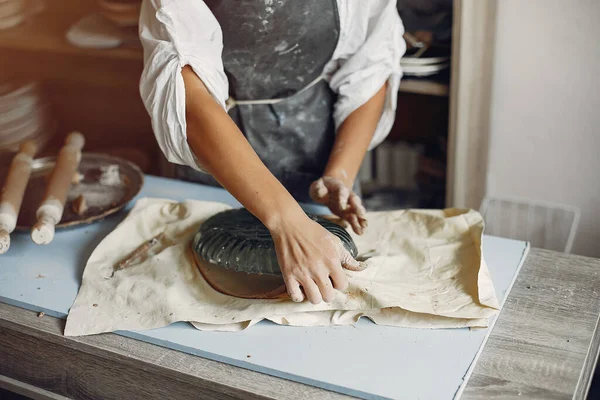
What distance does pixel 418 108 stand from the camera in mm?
2459

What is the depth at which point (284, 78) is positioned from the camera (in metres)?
1.48

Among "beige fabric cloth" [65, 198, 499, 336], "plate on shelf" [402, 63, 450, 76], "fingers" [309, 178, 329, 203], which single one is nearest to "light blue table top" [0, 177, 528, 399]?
"beige fabric cloth" [65, 198, 499, 336]

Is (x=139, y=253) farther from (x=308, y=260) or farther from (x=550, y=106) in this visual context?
(x=550, y=106)

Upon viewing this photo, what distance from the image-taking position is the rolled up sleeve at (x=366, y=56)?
4.64 ft

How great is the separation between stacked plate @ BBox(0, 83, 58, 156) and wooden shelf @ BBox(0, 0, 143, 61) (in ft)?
0.52

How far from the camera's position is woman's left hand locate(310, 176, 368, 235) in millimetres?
1269

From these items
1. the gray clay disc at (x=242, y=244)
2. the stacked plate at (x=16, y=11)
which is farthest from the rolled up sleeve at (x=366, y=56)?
the stacked plate at (x=16, y=11)

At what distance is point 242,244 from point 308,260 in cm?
17

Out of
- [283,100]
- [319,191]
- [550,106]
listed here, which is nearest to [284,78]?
[283,100]

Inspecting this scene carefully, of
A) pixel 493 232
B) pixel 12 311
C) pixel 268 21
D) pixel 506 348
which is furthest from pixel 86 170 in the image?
pixel 493 232

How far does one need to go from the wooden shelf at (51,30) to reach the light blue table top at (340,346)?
1.44m

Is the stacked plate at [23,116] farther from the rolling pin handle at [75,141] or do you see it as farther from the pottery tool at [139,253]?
the pottery tool at [139,253]

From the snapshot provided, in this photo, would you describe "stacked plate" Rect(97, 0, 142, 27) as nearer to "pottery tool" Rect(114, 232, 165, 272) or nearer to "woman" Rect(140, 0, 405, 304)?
"woman" Rect(140, 0, 405, 304)

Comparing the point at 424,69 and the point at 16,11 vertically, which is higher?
the point at 16,11
